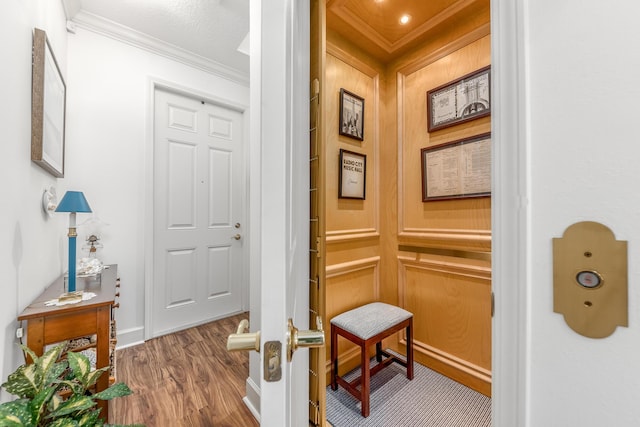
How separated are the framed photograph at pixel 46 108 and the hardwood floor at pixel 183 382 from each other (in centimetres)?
150

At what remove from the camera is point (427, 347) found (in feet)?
6.39

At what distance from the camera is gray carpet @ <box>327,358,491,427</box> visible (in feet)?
4.81

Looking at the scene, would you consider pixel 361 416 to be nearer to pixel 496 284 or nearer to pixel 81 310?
pixel 496 284

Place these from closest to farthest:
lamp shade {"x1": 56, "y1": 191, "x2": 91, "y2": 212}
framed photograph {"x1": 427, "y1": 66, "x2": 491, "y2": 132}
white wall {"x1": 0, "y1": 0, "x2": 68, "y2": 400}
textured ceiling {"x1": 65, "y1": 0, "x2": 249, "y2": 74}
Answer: white wall {"x1": 0, "y1": 0, "x2": 68, "y2": 400}
lamp shade {"x1": 56, "y1": 191, "x2": 91, "y2": 212}
framed photograph {"x1": 427, "y1": 66, "x2": 491, "y2": 132}
textured ceiling {"x1": 65, "y1": 0, "x2": 249, "y2": 74}

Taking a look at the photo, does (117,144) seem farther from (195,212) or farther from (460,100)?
(460,100)

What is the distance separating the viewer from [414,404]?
159 cm

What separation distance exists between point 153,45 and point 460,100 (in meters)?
2.69

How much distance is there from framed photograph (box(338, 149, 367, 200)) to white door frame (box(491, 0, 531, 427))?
4.62 feet

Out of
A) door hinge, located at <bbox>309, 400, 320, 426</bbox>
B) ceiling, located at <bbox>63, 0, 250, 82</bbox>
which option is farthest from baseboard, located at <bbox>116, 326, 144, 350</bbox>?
ceiling, located at <bbox>63, 0, 250, 82</bbox>

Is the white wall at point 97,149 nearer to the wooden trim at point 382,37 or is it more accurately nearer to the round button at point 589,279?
the wooden trim at point 382,37

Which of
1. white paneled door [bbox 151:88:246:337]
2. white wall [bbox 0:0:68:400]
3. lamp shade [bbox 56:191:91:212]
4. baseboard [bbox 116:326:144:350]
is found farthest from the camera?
white paneled door [bbox 151:88:246:337]

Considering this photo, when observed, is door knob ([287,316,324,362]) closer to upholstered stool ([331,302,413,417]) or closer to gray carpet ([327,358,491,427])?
upholstered stool ([331,302,413,417])

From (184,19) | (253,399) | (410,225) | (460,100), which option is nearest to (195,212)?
(184,19)

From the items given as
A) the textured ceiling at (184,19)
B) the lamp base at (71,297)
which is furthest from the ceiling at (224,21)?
the lamp base at (71,297)
